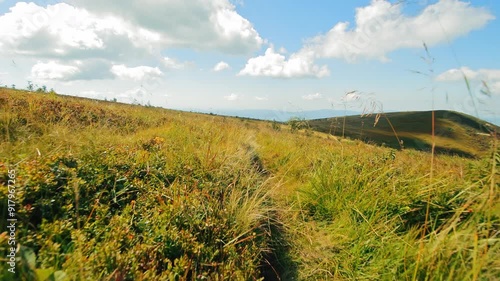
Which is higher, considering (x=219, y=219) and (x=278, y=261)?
(x=219, y=219)

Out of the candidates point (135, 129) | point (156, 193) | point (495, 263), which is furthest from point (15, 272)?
point (135, 129)

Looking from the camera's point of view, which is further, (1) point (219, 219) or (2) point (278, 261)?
(2) point (278, 261)

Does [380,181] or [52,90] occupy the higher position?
[52,90]

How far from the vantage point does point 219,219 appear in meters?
2.83

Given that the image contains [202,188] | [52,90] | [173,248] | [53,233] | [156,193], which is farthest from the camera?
[52,90]

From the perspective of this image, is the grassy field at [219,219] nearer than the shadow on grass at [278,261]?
Yes

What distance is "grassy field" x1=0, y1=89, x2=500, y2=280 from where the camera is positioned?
193cm

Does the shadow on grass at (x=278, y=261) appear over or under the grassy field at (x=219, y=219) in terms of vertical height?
under

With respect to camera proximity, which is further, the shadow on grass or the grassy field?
the shadow on grass

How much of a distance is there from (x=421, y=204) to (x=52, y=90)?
11614 millimetres

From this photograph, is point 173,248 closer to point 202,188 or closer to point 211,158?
point 202,188

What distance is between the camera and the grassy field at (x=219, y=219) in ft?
6.34

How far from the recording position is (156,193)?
2.93 metres

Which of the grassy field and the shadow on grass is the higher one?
the grassy field
